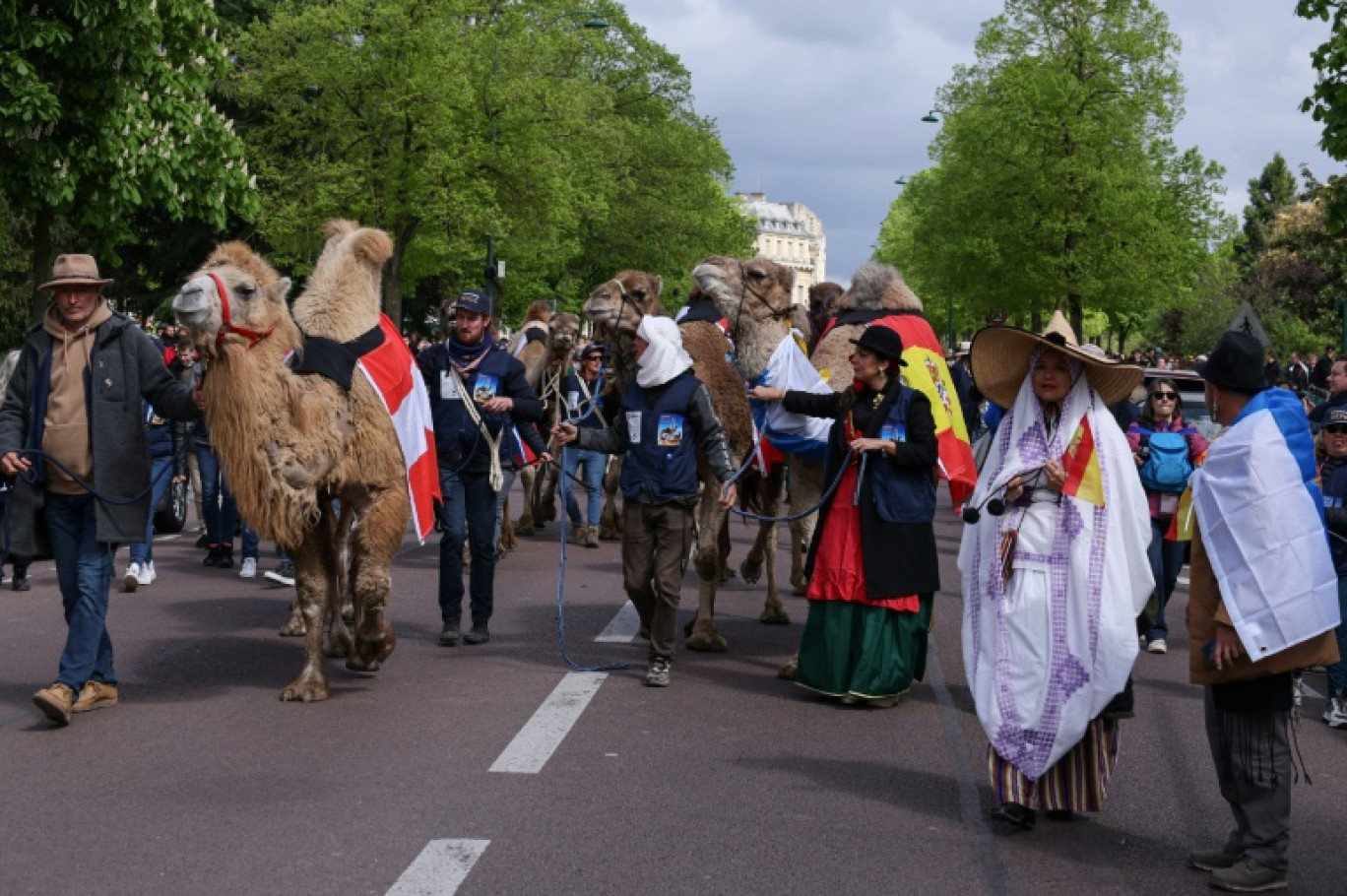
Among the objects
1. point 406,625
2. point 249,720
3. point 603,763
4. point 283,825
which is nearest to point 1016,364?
point 603,763

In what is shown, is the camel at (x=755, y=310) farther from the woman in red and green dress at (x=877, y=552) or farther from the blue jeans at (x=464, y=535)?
the woman in red and green dress at (x=877, y=552)

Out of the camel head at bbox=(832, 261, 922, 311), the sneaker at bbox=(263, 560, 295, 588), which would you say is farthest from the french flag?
the sneaker at bbox=(263, 560, 295, 588)

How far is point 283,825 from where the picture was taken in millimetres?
6414

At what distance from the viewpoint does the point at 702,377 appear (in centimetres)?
1073

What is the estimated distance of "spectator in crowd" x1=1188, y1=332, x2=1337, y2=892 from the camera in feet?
19.3

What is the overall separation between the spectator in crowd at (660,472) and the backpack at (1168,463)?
3392 millimetres

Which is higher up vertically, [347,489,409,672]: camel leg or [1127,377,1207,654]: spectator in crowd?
[1127,377,1207,654]: spectator in crowd

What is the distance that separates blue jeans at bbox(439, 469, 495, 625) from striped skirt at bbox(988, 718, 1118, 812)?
15.8ft

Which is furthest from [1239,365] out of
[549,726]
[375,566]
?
[375,566]

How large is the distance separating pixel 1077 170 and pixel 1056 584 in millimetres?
41774

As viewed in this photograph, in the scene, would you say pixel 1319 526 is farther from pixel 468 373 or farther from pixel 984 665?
pixel 468 373

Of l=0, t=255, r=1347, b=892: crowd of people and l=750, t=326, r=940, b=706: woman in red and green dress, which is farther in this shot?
l=750, t=326, r=940, b=706: woman in red and green dress

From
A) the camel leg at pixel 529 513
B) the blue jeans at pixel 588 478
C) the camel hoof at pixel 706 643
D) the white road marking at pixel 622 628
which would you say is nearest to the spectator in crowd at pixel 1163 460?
the camel hoof at pixel 706 643

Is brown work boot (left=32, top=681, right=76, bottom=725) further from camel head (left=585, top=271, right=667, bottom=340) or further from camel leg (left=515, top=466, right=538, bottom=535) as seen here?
camel leg (left=515, top=466, right=538, bottom=535)
